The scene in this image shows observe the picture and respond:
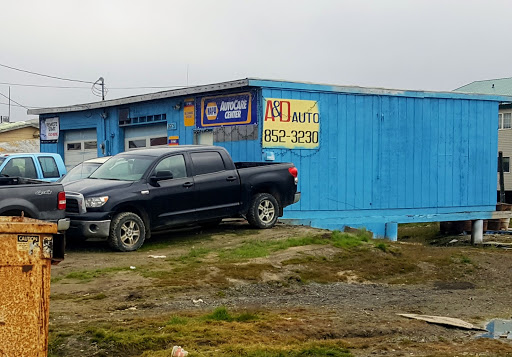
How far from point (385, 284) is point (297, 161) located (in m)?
7.02

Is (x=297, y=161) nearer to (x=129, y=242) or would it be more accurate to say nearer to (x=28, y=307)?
(x=129, y=242)

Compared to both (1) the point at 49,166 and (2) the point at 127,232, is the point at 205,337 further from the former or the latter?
(1) the point at 49,166

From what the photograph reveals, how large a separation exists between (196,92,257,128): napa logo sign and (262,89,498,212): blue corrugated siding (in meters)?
0.62

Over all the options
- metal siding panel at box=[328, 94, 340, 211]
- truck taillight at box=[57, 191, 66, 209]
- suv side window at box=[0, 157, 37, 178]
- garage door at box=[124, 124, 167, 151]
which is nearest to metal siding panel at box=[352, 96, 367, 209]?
metal siding panel at box=[328, 94, 340, 211]

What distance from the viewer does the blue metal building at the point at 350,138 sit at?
18062 mm

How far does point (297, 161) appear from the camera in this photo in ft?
59.8

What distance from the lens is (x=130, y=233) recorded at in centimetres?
1305

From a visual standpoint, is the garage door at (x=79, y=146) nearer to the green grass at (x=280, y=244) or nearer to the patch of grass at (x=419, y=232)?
the patch of grass at (x=419, y=232)

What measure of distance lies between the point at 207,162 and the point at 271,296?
496 centimetres

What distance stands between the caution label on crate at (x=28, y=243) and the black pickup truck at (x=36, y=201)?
21.3 ft

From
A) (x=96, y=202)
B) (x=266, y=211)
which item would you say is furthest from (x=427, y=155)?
(x=96, y=202)

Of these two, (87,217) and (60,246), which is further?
(87,217)

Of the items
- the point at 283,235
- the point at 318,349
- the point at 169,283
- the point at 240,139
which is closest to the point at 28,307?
the point at 318,349

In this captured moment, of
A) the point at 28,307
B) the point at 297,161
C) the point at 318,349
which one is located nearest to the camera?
the point at 28,307
